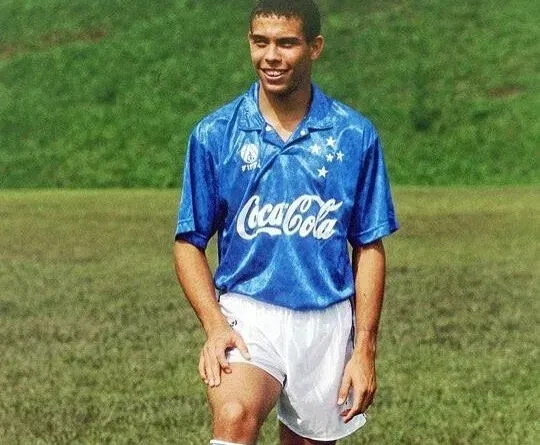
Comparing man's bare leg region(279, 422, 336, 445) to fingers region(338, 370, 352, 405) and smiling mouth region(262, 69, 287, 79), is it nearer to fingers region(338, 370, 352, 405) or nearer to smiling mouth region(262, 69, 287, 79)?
fingers region(338, 370, 352, 405)

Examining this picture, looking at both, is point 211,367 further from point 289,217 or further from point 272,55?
point 272,55

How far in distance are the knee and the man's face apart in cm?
103

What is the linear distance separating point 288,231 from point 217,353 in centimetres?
47

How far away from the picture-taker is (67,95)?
42.7 metres

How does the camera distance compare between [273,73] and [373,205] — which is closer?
[273,73]

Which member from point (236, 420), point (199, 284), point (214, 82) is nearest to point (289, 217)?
→ point (199, 284)

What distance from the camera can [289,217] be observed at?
14.3ft

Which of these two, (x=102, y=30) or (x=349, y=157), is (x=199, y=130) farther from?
(x=102, y=30)

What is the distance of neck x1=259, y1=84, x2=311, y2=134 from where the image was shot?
4492 mm

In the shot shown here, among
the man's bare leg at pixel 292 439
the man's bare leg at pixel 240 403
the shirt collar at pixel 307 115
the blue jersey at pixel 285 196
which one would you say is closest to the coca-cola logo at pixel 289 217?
the blue jersey at pixel 285 196

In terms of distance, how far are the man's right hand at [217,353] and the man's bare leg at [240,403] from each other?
24mm

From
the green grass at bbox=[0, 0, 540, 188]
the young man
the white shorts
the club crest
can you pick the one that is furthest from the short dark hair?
the green grass at bbox=[0, 0, 540, 188]

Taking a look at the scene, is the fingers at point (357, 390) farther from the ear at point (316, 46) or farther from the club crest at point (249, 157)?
the ear at point (316, 46)

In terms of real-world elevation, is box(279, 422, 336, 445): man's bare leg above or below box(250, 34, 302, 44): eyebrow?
below
